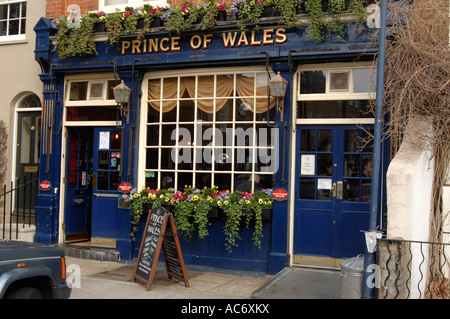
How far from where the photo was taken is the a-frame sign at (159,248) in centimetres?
673

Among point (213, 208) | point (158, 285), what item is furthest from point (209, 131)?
point (158, 285)

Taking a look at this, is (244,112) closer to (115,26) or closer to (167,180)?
(167,180)

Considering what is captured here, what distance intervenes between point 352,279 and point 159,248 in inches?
108

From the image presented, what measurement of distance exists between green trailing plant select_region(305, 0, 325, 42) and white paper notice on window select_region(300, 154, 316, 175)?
1928 mm

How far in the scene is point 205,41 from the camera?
8.28m

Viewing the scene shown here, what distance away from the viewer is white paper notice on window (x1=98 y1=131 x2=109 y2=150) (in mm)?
9328

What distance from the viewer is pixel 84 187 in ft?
32.9

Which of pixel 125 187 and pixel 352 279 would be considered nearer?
pixel 352 279

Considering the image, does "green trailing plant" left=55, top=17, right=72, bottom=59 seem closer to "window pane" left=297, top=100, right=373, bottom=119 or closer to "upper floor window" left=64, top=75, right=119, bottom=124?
"upper floor window" left=64, top=75, right=119, bottom=124

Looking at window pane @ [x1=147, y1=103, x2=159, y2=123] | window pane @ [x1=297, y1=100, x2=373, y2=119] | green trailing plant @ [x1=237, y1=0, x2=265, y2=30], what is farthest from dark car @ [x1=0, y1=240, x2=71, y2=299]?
green trailing plant @ [x1=237, y1=0, x2=265, y2=30]

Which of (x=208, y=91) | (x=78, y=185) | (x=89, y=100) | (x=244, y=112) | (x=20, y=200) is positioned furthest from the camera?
(x=20, y=200)

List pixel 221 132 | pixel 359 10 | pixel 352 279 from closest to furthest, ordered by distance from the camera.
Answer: pixel 352 279
pixel 359 10
pixel 221 132
